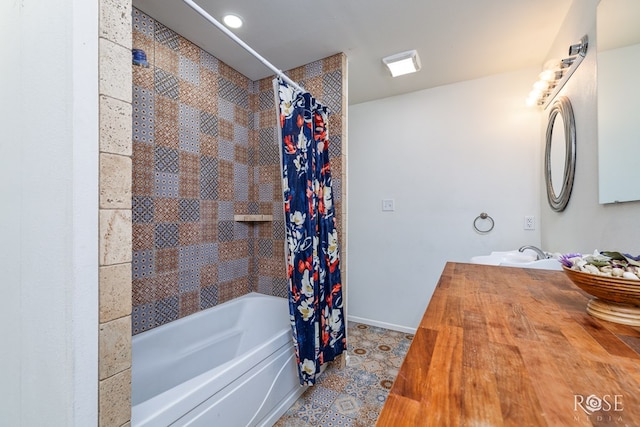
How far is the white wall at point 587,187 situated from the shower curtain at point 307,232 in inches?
54.2

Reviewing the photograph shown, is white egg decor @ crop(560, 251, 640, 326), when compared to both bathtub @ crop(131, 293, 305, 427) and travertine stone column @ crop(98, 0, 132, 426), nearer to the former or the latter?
travertine stone column @ crop(98, 0, 132, 426)

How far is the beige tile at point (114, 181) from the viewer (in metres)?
0.63

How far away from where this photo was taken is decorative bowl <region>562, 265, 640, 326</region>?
66 centimetres

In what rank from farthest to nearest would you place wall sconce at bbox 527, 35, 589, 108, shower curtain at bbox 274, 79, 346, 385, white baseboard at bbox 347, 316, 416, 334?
white baseboard at bbox 347, 316, 416, 334, shower curtain at bbox 274, 79, 346, 385, wall sconce at bbox 527, 35, 589, 108

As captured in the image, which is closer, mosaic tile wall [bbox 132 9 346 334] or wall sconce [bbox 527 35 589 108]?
wall sconce [bbox 527 35 589 108]

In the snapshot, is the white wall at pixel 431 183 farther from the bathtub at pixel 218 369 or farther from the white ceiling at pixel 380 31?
the bathtub at pixel 218 369

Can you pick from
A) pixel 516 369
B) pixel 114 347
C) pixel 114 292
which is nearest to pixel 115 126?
pixel 114 292

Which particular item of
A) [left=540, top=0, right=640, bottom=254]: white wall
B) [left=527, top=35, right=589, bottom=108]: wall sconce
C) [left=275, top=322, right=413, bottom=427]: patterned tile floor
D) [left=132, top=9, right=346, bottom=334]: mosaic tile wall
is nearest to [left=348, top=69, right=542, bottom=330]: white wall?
[left=527, top=35, right=589, bottom=108]: wall sconce

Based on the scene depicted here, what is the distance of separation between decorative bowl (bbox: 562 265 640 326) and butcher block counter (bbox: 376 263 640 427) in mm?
28

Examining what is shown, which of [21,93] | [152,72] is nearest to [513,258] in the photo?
[21,93]

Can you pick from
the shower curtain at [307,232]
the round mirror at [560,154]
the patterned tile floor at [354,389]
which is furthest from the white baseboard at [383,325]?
the round mirror at [560,154]

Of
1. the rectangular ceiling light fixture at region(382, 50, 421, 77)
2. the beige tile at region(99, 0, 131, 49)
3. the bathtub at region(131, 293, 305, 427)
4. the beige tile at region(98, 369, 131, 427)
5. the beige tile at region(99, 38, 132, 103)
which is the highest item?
the rectangular ceiling light fixture at region(382, 50, 421, 77)

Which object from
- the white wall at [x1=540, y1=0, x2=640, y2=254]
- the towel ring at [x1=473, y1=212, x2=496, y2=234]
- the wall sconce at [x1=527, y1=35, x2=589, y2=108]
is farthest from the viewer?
the towel ring at [x1=473, y1=212, x2=496, y2=234]

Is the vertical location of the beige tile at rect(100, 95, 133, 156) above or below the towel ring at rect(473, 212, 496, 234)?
above
